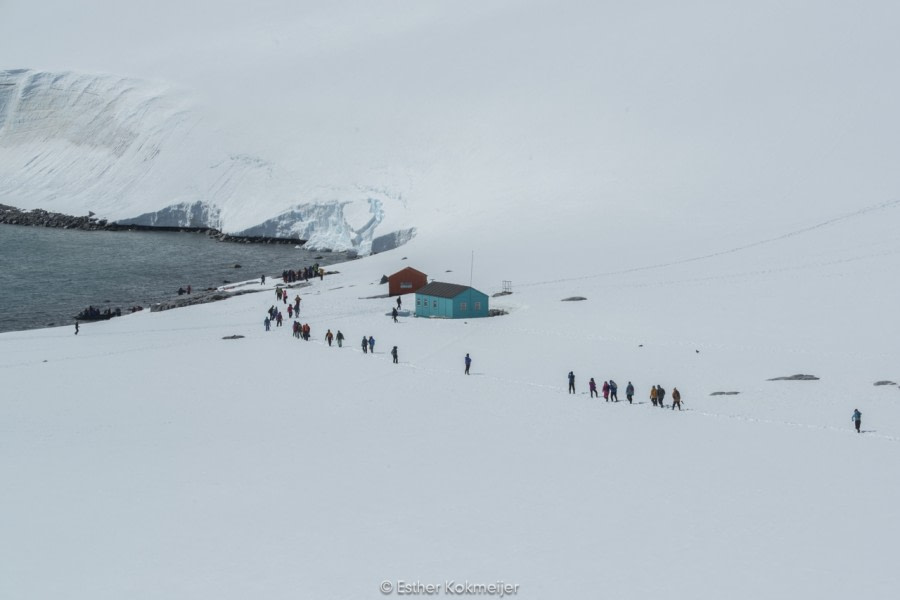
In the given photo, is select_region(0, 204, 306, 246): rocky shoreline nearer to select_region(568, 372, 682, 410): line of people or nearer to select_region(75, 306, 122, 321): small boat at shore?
select_region(75, 306, 122, 321): small boat at shore

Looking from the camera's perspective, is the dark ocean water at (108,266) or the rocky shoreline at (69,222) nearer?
the dark ocean water at (108,266)

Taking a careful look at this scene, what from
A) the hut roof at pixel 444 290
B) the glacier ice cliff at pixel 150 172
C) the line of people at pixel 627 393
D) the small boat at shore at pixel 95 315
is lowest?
the line of people at pixel 627 393

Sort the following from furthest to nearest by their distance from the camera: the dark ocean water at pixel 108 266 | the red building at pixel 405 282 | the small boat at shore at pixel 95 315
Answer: the dark ocean water at pixel 108 266, the red building at pixel 405 282, the small boat at shore at pixel 95 315

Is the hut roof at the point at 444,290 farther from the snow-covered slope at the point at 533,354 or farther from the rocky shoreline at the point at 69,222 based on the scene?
the rocky shoreline at the point at 69,222

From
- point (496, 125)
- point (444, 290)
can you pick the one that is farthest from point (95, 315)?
point (496, 125)

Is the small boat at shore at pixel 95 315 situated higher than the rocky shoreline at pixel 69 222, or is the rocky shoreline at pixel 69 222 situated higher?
the rocky shoreline at pixel 69 222

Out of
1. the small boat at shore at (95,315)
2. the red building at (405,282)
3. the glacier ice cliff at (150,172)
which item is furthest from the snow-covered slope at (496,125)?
the small boat at shore at (95,315)
